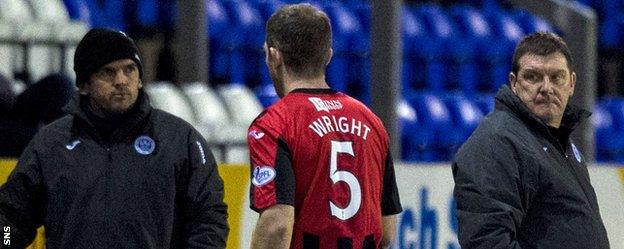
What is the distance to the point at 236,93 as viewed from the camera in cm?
907

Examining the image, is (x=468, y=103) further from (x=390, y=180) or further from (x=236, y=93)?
(x=390, y=180)

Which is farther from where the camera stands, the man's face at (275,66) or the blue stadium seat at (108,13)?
the blue stadium seat at (108,13)

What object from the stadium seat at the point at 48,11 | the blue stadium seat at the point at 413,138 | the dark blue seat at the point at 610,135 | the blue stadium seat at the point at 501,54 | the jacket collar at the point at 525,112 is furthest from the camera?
the blue stadium seat at the point at 501,54

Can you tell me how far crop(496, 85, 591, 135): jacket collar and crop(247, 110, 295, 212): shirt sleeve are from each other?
0.60 meters

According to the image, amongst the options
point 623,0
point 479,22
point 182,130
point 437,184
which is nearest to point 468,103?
point 479,22

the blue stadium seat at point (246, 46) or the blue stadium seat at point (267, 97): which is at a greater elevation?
the blue stadium seat at point (246, 46)

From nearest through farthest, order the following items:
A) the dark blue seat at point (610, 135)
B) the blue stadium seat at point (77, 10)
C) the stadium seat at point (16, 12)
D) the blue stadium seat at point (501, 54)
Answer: the stadium seat at point (16, 12) < the blue stadium seat at point (77, 10) < the dark blue seat at point (610, 135) < the blue stadium seat at point (501, 54)

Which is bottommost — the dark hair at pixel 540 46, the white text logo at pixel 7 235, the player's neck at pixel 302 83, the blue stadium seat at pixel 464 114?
the blue stadium seat at pixel 464 114

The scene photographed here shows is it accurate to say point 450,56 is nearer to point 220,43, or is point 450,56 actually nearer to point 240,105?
point 220,43

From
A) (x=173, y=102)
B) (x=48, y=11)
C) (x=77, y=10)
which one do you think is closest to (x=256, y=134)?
(x=173, y=102)

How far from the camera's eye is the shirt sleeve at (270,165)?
333 centimetres

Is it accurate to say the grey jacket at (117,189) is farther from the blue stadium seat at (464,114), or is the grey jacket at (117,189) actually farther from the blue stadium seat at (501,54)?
the blue stadium seat at (501,54)

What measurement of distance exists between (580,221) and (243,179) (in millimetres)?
2196

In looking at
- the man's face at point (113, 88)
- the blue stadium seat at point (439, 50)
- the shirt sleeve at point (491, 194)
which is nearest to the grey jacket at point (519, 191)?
the shirt sleeve at point (491, 194)
